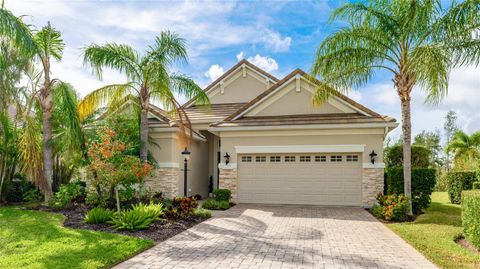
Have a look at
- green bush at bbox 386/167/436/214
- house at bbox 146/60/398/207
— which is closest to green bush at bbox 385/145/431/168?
house at bbox 146/60/398/207

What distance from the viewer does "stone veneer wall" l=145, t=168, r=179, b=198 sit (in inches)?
606

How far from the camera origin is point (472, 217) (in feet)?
25.1

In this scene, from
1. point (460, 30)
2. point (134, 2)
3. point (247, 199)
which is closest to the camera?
point (460, 30)

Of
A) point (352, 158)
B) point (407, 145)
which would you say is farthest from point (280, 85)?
point (407, 145)

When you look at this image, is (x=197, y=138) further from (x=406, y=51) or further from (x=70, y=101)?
(x=406, y=51)

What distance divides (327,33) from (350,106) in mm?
4007

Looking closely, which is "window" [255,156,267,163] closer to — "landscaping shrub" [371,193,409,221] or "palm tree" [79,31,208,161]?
"palm tree" [79,31,208,161]

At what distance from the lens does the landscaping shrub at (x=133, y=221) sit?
350 inches

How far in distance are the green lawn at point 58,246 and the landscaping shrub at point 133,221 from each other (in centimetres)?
65

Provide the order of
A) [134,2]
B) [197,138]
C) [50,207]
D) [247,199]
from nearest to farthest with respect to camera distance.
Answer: [134,2]
[50,207]
[247,199]
[197,138]

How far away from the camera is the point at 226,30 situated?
14219 mm

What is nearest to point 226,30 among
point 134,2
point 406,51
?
point 134,2

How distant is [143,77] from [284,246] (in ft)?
26.4

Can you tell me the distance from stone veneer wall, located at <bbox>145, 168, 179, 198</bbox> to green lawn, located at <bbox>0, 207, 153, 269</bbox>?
19.4 ft
